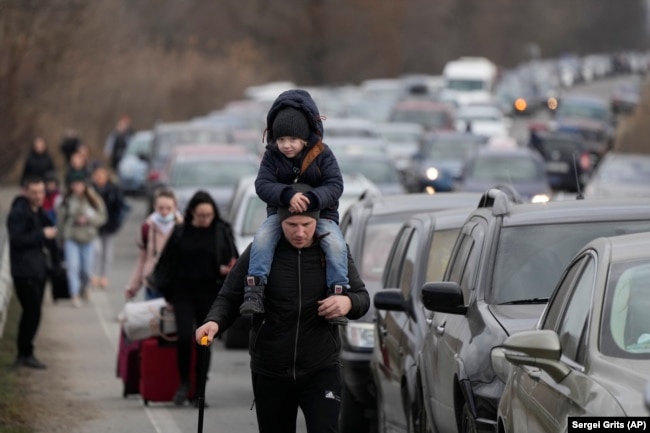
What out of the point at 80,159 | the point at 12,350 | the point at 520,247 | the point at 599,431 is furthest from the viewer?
the point at 80,159

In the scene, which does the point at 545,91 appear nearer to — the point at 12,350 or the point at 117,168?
the point at 117,168

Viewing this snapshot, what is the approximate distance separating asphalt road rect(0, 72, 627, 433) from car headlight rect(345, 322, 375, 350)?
723mm

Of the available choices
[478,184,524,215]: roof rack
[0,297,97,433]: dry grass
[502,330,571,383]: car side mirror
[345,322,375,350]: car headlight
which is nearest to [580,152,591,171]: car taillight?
[0,297,97,433]: dry grass

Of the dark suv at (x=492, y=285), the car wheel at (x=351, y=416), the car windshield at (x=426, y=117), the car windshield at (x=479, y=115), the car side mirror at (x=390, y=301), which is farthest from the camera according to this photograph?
the car windshield at (x=479, y=115)

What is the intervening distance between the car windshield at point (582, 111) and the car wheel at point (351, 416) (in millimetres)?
50589

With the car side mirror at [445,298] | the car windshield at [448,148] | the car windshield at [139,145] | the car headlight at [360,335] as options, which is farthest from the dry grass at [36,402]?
the car windshield at [139,145]

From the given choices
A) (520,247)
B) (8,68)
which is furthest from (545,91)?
(520,247)

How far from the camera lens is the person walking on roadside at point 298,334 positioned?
8.03 meters

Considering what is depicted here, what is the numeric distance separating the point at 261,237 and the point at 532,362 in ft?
6.01

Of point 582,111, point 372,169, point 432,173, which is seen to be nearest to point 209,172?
point 372,169

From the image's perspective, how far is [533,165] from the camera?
3066cm

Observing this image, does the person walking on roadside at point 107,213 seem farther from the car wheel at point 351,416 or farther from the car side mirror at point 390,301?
the car side mirror at point 390,301

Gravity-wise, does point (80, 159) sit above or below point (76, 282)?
above

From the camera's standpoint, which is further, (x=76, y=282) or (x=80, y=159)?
(x=80, y=159)
